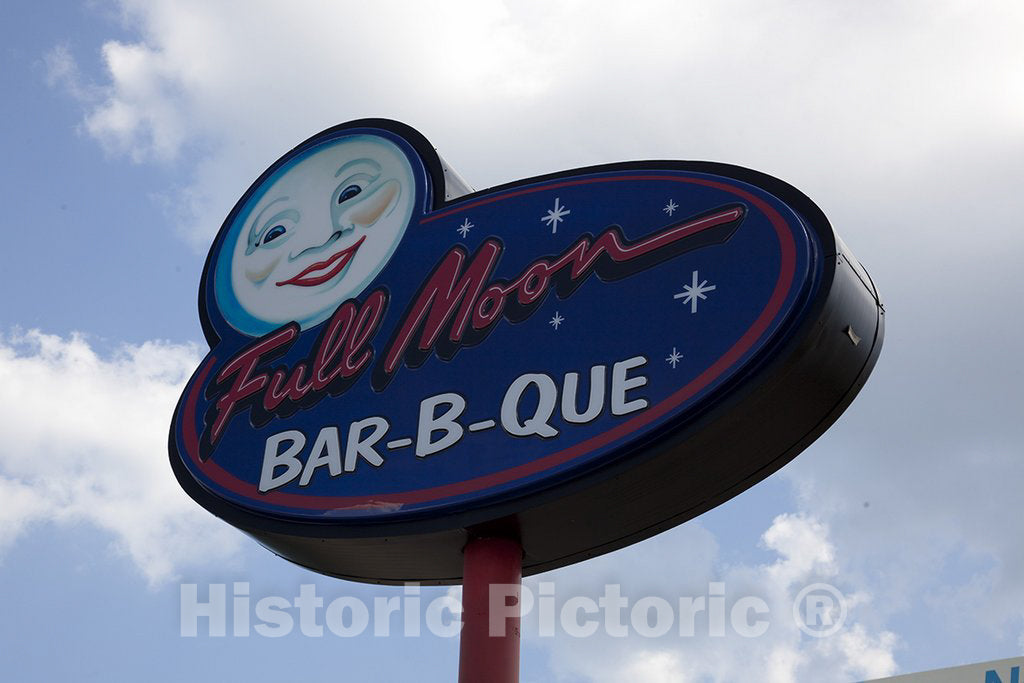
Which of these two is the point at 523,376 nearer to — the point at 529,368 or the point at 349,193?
the point at 529,368

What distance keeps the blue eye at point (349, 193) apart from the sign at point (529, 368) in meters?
0.36

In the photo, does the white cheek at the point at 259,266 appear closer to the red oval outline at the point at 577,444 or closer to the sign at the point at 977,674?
the red oval outline at the point at 577,444

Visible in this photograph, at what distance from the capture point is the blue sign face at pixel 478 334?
8.31 m

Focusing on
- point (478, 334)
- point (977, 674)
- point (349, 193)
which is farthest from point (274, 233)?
point (977, 674)

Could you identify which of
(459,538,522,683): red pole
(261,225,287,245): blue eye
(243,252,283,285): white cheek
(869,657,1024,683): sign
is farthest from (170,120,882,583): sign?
(869,657,1024,683): sign

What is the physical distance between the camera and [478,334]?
9.45 metres

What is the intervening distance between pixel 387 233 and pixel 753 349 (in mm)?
4094

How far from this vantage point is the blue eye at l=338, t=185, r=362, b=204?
11578 mm

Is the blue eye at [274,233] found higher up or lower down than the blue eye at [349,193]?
lower down

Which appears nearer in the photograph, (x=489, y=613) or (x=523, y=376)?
(x=489, y=613)

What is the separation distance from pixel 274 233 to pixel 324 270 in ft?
3.08

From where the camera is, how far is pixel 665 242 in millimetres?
9047

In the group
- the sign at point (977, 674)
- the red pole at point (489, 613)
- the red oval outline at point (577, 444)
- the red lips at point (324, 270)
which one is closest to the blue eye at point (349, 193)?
the red lips at point (324, 270)

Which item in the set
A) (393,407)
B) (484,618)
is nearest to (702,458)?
(484,618)
